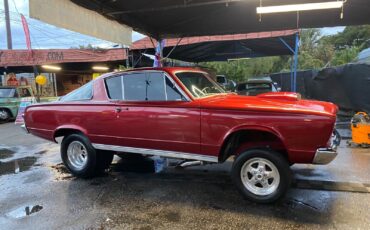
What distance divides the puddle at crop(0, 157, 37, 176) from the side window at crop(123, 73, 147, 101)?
304 centimetres

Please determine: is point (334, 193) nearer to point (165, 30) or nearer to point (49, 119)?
point (49, 119)

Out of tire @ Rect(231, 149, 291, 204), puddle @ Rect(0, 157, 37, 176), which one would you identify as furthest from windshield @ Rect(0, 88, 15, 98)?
tire @ Rect(231, 149, 291, 204)

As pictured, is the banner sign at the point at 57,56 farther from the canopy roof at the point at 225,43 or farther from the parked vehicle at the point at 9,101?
the parked vehicle at the point at 9,101

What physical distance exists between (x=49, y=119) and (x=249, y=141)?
11.9ft

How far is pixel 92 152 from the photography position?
17.6 ft

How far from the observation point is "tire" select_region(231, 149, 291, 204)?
13.0 ft

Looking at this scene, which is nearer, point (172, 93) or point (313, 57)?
point (172, 93)

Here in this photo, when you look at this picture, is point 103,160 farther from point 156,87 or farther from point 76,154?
point 156,87

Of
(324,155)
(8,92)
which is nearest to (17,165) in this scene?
(324,155)

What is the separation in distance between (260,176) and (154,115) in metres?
1.73

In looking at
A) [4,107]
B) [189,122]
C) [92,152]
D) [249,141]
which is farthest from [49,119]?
[4,107]

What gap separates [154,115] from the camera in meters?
4.61

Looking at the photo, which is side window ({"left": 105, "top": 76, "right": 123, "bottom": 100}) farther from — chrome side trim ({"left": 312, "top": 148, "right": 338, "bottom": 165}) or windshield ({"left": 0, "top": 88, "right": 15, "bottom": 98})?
windshield ({"left": 0, "top": 88, "right": 15, "bottom": 98})

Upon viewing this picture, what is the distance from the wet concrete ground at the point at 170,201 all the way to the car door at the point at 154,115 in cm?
73
